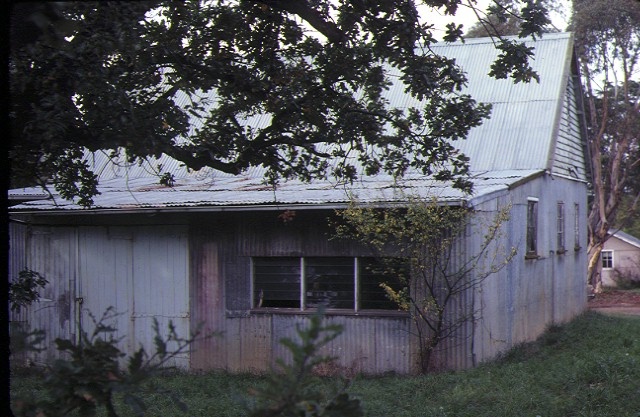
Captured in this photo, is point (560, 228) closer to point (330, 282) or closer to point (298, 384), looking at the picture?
point (330, 282)

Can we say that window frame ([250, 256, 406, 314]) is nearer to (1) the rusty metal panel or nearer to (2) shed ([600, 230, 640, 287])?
(1) the rusty metal panel

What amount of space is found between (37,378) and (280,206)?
487 centimetres

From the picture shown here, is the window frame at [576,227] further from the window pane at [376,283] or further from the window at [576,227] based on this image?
the window pane at [376,283]

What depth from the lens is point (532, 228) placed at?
17734 millimetres

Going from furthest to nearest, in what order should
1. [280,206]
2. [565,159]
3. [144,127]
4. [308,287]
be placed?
1. [565,159]
2. [308,287]
3. [280,206]
4. [144,127]

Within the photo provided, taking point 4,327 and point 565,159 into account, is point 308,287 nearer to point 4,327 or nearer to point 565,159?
point 565,159

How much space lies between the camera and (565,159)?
20500mm

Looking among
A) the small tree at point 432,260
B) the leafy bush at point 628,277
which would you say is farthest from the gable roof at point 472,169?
the leafy bush at point 628,277

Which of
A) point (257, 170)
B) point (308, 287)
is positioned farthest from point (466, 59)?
point (308, 287)

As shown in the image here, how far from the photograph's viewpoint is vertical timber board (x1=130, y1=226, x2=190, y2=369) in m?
15.0

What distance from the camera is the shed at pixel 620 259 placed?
39.9 m

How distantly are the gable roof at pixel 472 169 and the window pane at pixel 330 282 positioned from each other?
118 centimetres

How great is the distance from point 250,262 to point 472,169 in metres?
4.97

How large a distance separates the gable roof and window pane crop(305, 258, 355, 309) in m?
1.18
